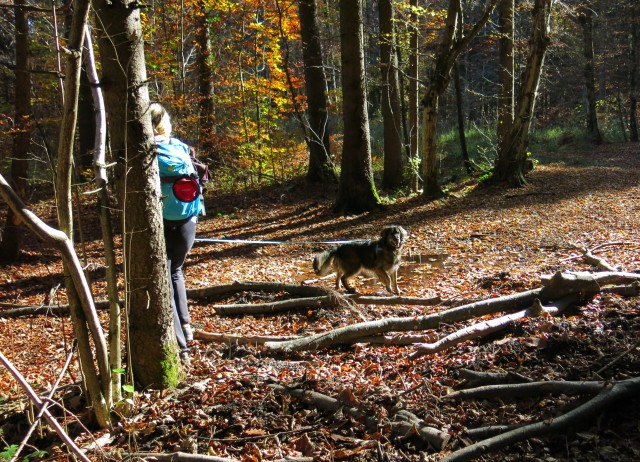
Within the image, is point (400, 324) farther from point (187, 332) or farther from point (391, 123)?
point (391, 123)

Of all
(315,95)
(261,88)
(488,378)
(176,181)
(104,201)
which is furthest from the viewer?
(261,88)

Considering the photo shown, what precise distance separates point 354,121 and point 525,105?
550 centimetres

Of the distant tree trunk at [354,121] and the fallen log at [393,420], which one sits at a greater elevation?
the distant tree trunk at [354,121]

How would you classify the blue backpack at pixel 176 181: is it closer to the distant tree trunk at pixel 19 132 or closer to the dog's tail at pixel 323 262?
the dog's tail at pixel 323 262

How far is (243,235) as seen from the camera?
40.3ft

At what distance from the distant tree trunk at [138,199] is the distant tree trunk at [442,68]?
10.8 m

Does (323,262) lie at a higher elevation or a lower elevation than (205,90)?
lower

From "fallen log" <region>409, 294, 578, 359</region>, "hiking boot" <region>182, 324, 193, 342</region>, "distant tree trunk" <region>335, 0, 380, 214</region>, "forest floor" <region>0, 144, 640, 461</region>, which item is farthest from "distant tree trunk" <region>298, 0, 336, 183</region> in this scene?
"fallen log" <region>409, 294, 578, 359</region>

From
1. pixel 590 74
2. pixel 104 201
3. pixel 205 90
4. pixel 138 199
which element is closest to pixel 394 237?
pixel 138 199

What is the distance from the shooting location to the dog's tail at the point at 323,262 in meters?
7.64

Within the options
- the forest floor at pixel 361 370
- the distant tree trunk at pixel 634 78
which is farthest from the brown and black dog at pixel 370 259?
the distant tree trunk at pixel 634 78

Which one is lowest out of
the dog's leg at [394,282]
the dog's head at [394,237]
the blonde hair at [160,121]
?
the dog's leg at [394,282]

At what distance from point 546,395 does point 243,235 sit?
9747 mm

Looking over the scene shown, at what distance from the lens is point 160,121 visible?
14.0 ft
